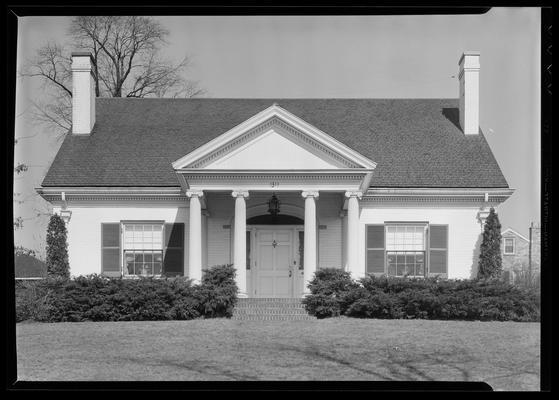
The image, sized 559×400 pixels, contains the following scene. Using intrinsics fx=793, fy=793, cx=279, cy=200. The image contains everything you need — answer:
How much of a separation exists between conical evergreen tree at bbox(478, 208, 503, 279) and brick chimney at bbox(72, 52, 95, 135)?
1186 centimetres

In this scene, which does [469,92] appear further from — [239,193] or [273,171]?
[239,193]

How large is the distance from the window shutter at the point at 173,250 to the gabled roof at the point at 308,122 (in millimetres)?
1294

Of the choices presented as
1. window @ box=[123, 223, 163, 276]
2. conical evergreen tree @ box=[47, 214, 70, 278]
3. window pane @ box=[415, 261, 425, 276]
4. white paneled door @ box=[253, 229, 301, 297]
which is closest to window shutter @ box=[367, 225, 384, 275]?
window pane @ box=[415, 261, 425, 276]

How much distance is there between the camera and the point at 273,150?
19938 mm

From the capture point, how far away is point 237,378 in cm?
1171

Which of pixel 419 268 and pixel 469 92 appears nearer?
pixel 419 268

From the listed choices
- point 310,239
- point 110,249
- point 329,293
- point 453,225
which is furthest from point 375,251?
point 110,249

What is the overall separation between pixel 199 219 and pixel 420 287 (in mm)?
5811

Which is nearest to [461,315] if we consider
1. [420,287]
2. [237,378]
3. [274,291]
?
[420,287]

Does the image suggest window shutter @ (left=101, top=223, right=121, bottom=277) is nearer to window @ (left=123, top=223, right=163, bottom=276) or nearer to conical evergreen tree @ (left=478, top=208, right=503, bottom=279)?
window @ (left=123, top=223, right=163, bottom=276)

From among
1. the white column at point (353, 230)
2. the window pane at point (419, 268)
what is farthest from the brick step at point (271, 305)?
the window pane at point (419, 268)

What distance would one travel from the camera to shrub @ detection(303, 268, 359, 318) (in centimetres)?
1788

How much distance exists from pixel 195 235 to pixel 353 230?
4005mm
